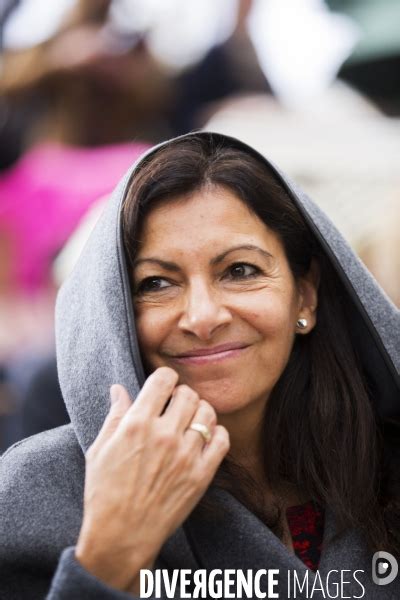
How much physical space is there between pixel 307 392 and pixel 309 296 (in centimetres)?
27

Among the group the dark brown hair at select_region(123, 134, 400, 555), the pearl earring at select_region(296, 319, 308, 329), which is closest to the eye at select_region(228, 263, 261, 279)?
the dark brown hair at select_region(123, 134, 400, 555)

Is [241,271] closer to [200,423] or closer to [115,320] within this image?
[115,320]

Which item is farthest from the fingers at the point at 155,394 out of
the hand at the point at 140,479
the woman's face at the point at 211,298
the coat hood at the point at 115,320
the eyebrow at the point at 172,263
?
the eyebrow at the point at 172,263

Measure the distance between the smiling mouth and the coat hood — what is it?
0.54 ft

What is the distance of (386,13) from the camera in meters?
4.13

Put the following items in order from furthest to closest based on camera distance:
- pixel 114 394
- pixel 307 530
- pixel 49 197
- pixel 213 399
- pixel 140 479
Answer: pixel 49 197, pixel 307 530, pixel 213 399, pixel 114 394, pixel 140 479

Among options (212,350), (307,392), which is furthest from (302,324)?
(212,350)

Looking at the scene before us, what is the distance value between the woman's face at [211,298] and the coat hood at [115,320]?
11 centimetres

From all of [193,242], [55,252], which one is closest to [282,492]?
[193,242]

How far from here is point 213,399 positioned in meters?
2.14

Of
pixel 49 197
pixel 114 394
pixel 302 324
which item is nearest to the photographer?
pixel 114 394

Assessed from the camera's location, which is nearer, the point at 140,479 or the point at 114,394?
the point at 140,479

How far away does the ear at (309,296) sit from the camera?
7.82 feet

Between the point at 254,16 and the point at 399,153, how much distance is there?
37.1 inches
